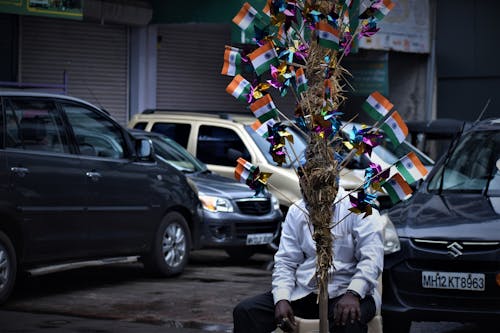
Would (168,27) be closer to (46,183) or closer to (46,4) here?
(46,4)

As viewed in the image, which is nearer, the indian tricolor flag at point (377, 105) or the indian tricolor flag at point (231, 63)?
the indian tricolor flag at point (377, 105)

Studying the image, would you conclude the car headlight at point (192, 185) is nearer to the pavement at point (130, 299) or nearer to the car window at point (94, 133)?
the pavement at point (130, 299)

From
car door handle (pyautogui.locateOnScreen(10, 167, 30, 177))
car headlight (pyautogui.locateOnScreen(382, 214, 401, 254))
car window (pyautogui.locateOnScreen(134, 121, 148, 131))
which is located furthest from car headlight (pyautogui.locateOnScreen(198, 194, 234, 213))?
car headlight (pyautogui.locateOnScreen(382, 214, 401, 254))

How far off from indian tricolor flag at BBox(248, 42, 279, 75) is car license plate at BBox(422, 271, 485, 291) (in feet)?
10.6

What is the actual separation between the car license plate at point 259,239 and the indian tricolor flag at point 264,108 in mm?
7946

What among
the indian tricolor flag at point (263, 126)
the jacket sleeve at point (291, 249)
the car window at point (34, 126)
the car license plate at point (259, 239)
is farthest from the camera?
the car license plate at point (259, 239)

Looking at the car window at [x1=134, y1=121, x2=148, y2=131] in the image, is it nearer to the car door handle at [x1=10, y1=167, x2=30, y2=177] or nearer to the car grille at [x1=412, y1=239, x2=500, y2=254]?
the car door handle at [x1=10, y1=167, x2=30, y2=177]

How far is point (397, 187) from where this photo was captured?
4961mm

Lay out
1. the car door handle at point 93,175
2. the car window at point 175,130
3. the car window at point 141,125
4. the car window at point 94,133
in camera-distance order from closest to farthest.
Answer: the car door handle at point 93,175 < the car window at point 94,133 < the car window at point 175,130 < the car window at point 141,125

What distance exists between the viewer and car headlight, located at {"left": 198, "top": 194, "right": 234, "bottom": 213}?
12.7 m

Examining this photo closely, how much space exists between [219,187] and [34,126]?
12.0 feet

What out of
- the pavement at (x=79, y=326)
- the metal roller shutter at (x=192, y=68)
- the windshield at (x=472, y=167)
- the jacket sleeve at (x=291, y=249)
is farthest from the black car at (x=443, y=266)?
the metal roller shutter at (x=192, y=68)

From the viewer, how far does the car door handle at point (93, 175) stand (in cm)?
1017

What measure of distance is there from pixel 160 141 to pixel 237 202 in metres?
1.56
